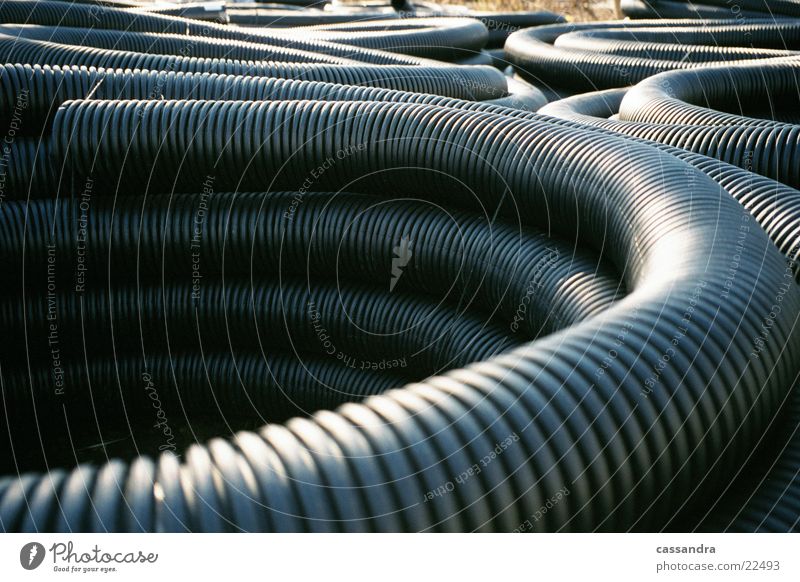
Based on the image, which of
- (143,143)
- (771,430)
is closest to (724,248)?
(771,430)

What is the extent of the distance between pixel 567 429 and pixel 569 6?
22222mm

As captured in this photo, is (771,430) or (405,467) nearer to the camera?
(405,467)

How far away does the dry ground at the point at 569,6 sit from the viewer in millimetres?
21359

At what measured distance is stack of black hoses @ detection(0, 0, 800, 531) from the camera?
1.84 m

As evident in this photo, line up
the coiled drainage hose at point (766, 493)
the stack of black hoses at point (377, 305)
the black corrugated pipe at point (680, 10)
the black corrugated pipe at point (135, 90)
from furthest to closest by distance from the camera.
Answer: the black corrugated pipe at point (680, 10), the black corrugated pipe at point (135, 90), the coiled drainage hose at point (766, 493), the stack of black hoses at point (377, 305)

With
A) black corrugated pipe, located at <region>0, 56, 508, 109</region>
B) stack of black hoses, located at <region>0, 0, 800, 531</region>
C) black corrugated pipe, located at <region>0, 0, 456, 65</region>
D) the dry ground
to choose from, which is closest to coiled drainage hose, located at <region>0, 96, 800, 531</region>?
stack of black hoses, located at <region>0, 0, 800, 531</region>

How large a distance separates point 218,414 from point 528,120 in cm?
293

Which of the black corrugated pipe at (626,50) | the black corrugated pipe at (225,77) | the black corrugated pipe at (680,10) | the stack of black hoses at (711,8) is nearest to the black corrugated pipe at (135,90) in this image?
the black corrugated pipe at (225,77)

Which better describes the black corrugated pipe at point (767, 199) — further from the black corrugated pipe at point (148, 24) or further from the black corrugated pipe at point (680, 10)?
the black corrugated pipe at point (680, 10)

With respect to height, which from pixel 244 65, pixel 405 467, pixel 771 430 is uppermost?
pixel 244 65

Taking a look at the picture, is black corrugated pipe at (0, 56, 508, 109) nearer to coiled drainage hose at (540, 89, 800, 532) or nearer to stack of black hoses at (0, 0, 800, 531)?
stack of black hoses at (0, 0, 800, 531)

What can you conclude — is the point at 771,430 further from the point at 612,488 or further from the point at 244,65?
the point at 244,65

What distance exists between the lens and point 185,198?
511 cm

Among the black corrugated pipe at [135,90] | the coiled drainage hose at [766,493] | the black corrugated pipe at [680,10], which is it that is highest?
the black corrugated pipe at [135,90]
